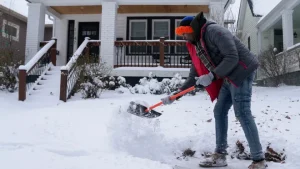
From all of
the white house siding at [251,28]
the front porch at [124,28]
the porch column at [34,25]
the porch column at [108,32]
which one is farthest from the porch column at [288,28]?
the porch column at [34,25]

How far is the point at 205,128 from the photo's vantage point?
4309mm

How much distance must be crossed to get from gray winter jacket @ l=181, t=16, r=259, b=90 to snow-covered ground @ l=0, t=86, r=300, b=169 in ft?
3.18

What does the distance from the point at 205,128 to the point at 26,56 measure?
29.1 feet

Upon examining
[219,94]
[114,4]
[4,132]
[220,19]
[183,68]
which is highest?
[114,4]

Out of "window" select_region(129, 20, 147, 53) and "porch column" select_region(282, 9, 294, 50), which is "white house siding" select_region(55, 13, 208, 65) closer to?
"window" select_region(129, 20, 147, 53)

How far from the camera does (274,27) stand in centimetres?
1432

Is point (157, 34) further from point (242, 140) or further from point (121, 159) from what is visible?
point (121, 159)

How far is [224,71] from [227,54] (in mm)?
159

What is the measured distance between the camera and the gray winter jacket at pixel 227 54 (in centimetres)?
273

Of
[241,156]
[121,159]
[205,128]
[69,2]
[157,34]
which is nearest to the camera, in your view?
[121,159]

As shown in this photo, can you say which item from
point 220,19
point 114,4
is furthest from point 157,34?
point 220,19

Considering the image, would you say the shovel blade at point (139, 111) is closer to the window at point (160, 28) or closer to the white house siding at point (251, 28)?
the window at point (160, 28)

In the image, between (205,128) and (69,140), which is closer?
(69,140)

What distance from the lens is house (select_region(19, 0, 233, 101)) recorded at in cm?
1023
